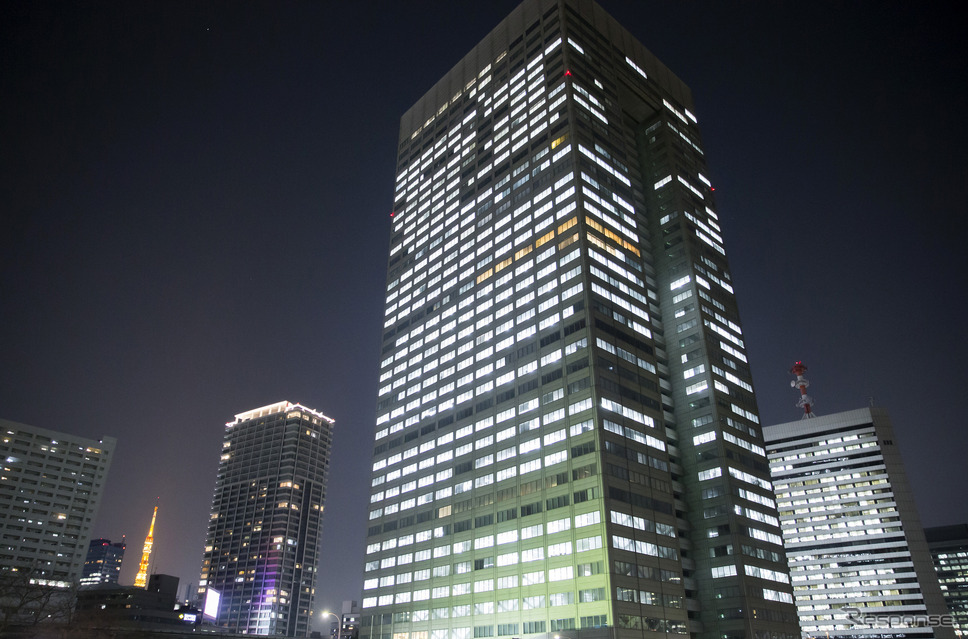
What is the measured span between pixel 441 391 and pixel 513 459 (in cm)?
3132

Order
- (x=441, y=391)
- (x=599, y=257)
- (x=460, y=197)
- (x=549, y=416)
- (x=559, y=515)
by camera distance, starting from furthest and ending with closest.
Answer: (x=460, y=197) → (x=441, y=391) → (x=599, y=257) → (x=549, y=416) → (x=559, y=515)

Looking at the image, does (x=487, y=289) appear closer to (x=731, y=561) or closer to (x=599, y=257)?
(x=599, y=257)

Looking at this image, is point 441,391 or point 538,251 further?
point 441,391

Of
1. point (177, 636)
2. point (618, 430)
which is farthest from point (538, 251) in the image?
point (177, 636)

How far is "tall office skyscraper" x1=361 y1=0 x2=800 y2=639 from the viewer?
10800 cm

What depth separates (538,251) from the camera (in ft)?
450

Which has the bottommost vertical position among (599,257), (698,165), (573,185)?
(599,257)

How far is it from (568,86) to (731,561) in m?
105

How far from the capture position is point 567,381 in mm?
117062

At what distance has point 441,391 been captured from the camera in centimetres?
14625

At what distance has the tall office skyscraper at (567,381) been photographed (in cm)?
10800

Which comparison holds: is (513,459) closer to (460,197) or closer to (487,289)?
(487,289)

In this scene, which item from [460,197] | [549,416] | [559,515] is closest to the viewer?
[559,515]

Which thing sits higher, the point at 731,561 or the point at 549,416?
the point at 549,416
